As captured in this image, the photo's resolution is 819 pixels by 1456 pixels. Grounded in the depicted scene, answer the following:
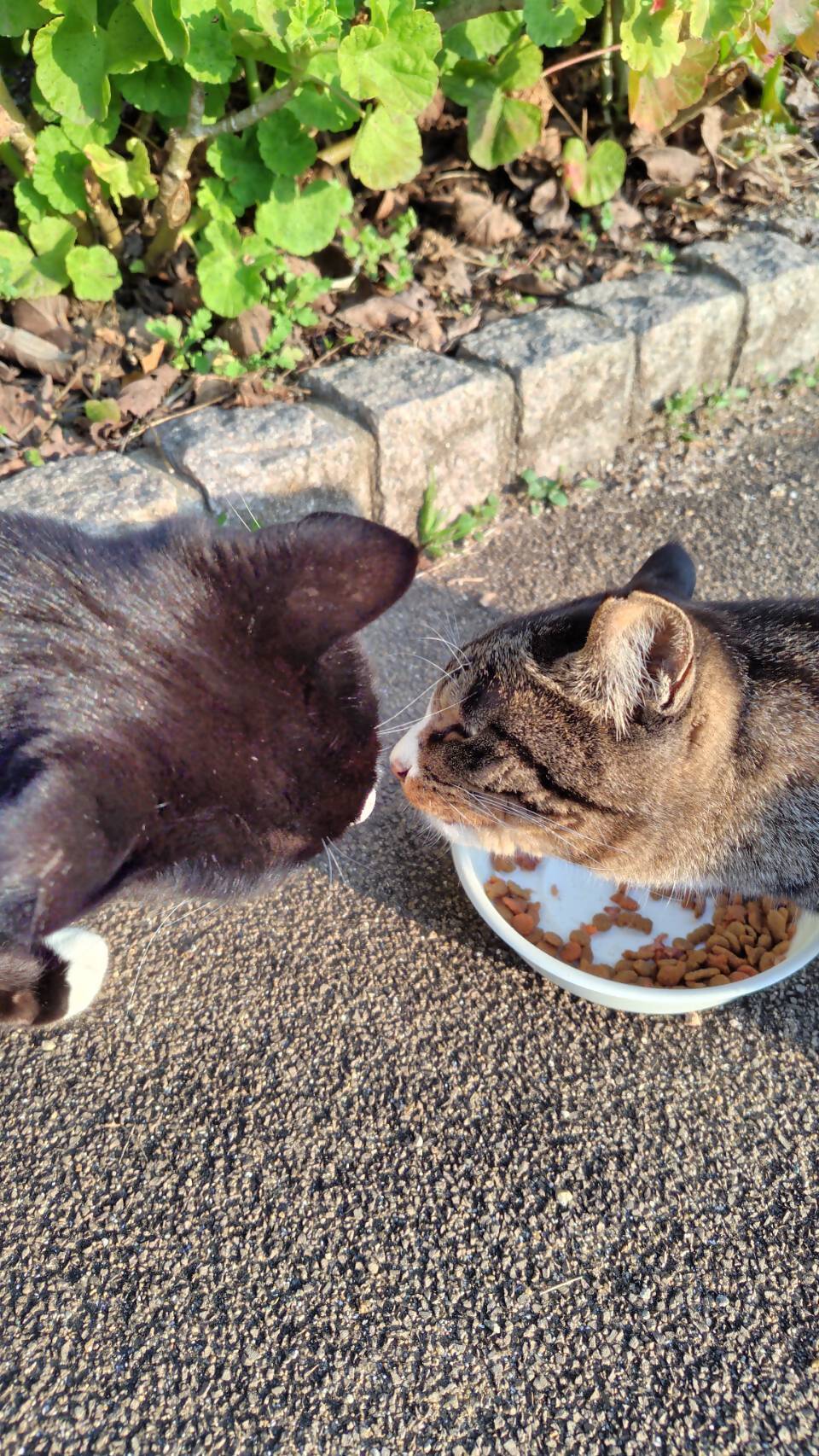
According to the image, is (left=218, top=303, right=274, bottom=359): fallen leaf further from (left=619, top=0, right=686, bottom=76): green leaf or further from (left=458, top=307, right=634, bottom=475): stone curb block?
(left=619, top=0, right=686, bottom=76): green leaf

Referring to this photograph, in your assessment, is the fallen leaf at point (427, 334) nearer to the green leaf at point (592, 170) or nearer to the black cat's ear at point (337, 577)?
the green leaf at point (592, 170)

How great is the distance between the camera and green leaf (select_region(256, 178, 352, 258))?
286 centimetres

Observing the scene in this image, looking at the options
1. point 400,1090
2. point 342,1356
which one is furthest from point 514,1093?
point 342,1356

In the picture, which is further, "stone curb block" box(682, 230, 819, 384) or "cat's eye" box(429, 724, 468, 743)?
"stone curb block" box(682, 230, 819, 384)

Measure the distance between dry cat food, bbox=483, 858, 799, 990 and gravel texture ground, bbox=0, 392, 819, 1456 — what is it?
97 mm

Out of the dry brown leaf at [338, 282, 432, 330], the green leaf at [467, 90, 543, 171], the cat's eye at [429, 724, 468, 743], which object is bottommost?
the cat's eye at [429, 724, 468, 743]

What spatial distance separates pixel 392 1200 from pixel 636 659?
113 cm

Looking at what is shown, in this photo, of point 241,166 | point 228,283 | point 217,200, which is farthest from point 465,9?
point 228,283

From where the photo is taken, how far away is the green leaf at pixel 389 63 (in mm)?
2283

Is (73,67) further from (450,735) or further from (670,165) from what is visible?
(670,165)

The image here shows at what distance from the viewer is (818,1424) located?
1.61 meters

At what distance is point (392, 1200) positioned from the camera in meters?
1.86

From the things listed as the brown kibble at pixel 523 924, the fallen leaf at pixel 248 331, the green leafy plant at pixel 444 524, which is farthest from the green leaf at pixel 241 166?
the brown kibble at pixel 523 924

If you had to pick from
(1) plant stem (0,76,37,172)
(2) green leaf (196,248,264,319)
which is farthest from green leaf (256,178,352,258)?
(1) plant stem (0,76,37,172)
